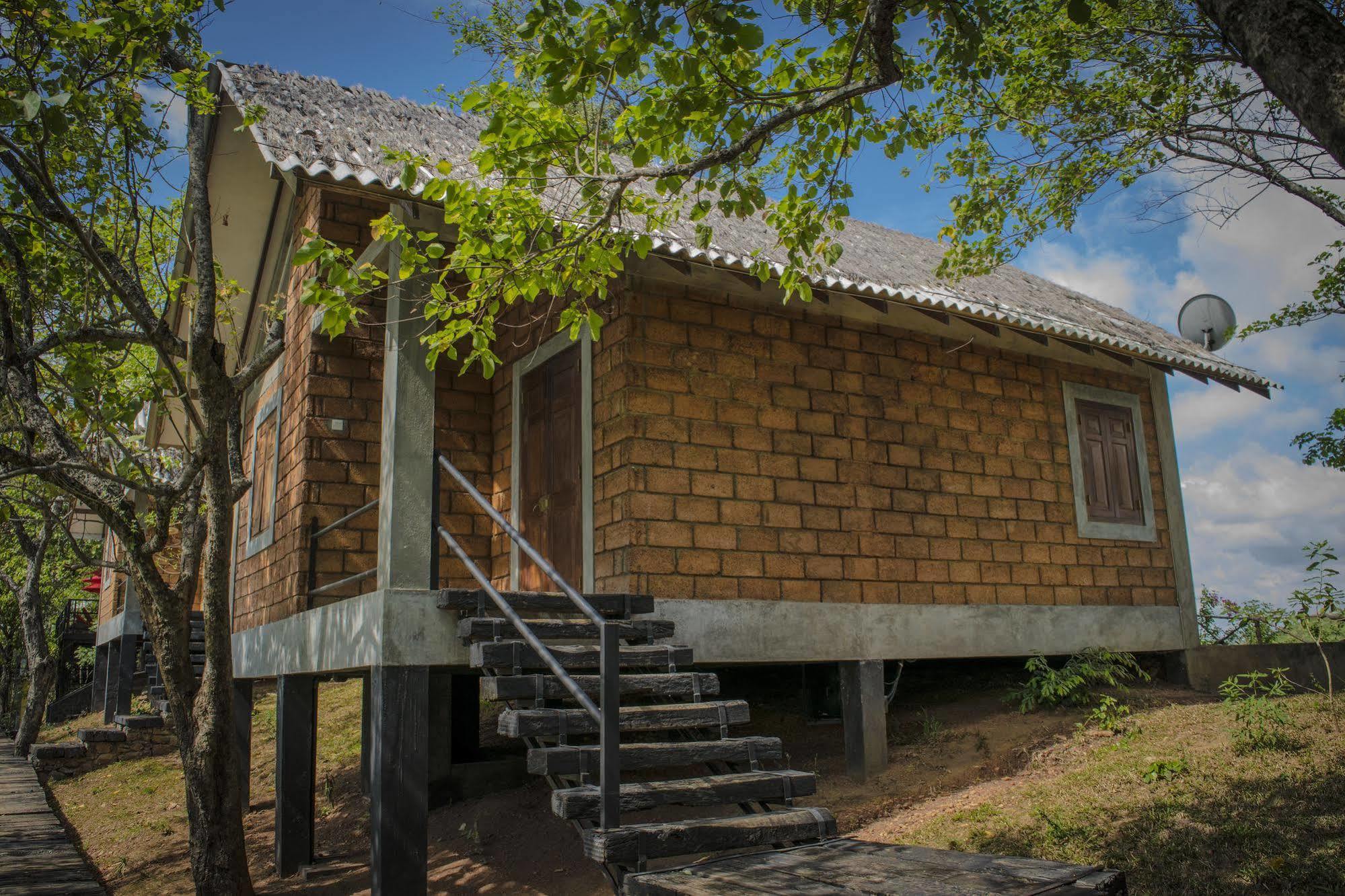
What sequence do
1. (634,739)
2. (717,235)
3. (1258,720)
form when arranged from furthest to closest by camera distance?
1. (717,235)
2. (1258,720)
3. (634,739)

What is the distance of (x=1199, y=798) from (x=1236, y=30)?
15.0 ft

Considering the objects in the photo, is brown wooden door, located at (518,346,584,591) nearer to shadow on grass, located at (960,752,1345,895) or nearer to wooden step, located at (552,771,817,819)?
wooden step, located at (552,771,817,819)

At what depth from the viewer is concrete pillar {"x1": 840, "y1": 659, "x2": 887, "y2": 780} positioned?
310 inches

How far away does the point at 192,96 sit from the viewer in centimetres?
718

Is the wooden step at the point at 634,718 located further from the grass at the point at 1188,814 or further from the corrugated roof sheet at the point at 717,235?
the corrugated roof sheet at the point at 717,235

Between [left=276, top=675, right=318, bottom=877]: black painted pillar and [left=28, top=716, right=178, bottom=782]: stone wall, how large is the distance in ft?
22.2

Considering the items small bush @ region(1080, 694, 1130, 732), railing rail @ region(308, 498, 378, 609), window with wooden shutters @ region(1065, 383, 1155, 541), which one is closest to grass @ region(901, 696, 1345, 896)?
small bush @ region(1080, 694, 1130, 732)

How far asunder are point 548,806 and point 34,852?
3.92 meters

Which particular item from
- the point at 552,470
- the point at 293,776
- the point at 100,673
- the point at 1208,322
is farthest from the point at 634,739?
the point at 100,673

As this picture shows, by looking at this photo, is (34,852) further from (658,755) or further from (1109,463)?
(1109,463)

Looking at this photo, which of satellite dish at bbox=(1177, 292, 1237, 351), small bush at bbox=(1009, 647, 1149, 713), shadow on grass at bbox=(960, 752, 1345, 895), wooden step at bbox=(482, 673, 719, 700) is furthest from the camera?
satellite dish at bbox=(1177, 292, 1237, 351)

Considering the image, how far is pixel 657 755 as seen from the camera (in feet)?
17.3

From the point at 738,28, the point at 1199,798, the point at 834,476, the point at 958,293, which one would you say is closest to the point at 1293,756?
the point at 1199,798

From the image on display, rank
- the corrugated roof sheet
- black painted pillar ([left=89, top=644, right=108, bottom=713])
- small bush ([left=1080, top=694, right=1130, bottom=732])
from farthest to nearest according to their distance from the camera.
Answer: black painted pillar ([left=89, top=644, right=108, bottom=713])
small bush ([left=1080, top=694, right=1130, bottom=732])
the corrugated roof sheet
